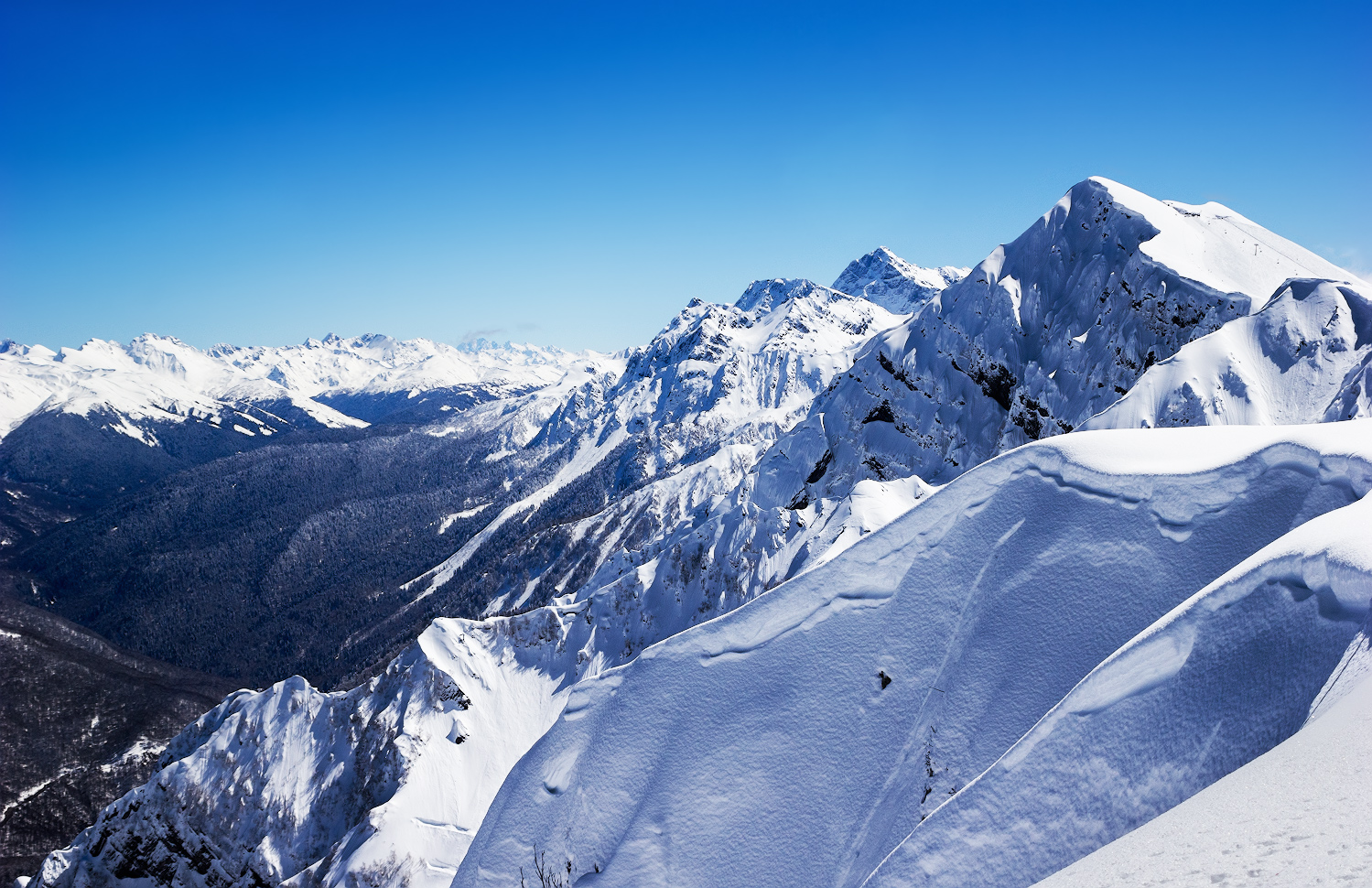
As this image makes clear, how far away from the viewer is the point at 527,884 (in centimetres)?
2333

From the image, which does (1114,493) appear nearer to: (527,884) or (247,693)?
(527,884)

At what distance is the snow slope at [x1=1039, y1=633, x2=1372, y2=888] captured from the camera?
9.51 meters

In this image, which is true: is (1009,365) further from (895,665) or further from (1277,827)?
(1277,827)

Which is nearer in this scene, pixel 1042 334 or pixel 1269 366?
pixel 1269 366

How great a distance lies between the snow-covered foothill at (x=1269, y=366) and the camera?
196ft

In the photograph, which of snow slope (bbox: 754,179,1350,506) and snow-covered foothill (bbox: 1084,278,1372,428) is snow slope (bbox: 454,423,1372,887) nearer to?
snow-covered foothill (bbox: 1084,278,1372,428)

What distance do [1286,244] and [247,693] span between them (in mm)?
132967

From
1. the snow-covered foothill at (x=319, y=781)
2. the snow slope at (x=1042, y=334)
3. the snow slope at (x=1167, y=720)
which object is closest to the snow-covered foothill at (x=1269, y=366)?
the snow slope at (x=1042, y=334)

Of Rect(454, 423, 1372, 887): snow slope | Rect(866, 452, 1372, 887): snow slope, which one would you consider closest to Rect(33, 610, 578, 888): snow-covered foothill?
Rect(454, 423, 1372, 887): snow slope

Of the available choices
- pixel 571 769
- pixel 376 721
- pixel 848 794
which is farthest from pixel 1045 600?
pixel 376 721

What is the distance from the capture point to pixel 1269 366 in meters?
63.5

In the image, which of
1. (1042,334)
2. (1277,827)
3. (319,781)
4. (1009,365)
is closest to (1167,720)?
(1277,827)

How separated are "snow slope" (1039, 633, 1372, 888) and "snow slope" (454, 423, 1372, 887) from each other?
24.4 ft

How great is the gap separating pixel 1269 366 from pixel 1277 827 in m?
70.7
